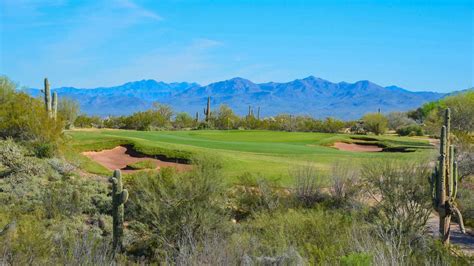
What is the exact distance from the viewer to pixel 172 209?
1465cm

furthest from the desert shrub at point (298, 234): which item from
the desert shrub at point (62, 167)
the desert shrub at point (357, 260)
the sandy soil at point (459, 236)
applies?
the desert shrub at point (62, 167)

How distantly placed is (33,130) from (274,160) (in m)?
11.3

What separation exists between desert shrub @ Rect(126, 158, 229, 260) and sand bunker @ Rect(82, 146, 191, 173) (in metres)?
7.25

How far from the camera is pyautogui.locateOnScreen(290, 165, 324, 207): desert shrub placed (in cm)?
1759

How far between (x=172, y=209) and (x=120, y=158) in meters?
11.6

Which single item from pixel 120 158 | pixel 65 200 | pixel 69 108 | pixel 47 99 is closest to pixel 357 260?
pixel 65 200

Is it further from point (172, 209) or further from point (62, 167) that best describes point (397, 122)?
point (172, 209)

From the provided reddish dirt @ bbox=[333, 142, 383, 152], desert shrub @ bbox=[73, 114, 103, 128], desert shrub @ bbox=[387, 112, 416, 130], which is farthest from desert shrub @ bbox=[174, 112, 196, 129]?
desert shrub @ bbox=[387, 112, 416, 130]

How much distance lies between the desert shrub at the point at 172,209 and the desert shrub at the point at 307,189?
3.22 metres

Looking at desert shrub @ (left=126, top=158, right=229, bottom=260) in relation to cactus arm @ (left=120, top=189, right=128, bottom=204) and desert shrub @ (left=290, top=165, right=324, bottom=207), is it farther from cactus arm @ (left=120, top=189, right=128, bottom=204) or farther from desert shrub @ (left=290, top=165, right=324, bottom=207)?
desert shrub @ (left=290, top=165, right=324, bottom=207)

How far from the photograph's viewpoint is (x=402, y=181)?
15.8 metres

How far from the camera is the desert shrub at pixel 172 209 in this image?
14031 mm

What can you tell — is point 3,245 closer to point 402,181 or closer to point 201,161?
point 201,161

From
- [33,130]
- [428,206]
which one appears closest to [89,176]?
[33,130]
